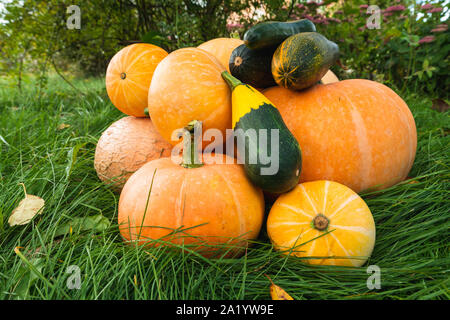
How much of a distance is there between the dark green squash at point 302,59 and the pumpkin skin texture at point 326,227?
1.81 feet

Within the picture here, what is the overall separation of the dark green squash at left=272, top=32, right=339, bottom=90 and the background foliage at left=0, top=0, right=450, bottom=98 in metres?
1.19

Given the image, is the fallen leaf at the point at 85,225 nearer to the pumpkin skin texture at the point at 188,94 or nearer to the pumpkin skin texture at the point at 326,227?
the pumpkin skin texture at the point at 188,94

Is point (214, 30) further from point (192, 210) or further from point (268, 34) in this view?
point (192, 210)

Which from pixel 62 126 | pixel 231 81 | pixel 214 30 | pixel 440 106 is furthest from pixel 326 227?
pixel 440 106

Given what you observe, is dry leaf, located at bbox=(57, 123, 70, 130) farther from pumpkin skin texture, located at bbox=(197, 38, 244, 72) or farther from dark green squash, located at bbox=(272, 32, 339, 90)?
dark green squash, located at bbox=(272, 32, 339, 90)

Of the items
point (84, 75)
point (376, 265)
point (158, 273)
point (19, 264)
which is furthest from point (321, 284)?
point (84, 75)

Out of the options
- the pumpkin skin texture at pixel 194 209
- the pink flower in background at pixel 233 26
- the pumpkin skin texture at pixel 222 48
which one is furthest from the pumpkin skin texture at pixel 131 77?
the pink flower in background at pixel 233 26

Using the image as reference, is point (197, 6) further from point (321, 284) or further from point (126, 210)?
point (321, 284)

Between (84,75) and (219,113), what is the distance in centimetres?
675

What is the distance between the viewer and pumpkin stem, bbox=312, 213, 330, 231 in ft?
3.91

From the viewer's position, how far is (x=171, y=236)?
1235 mm

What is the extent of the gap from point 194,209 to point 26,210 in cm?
84

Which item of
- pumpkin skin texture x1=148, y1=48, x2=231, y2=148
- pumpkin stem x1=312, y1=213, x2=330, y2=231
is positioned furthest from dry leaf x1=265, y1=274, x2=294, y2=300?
pumpkin skin texture x1=148, y1=48, x2=231, y2=148

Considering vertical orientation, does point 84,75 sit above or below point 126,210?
above
